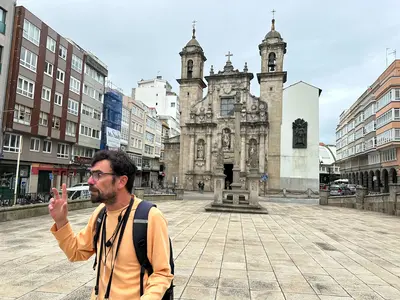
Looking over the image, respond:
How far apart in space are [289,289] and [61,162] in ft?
99.4

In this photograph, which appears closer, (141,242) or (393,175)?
(141,242)

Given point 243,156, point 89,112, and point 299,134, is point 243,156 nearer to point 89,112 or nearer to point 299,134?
point 299,134

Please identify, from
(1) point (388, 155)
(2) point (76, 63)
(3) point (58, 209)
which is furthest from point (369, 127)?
(3) point (58, 209)

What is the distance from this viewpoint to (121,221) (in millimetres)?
2016

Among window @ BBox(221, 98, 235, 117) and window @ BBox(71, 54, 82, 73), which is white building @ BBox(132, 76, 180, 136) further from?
window @ BBox(71, 54, 82, 73)

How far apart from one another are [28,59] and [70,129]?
8540 mm

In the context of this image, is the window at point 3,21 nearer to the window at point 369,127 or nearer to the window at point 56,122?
the window at point 56,122

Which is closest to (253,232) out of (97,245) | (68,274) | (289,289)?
(289,289)

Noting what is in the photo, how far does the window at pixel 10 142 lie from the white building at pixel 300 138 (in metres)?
28.8

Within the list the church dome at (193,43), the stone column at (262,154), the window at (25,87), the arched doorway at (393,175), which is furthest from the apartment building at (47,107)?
the arched doorway at (393,175)

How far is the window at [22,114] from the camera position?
2456 centimetres

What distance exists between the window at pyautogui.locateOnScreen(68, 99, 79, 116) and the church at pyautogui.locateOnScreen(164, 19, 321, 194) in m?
14.4

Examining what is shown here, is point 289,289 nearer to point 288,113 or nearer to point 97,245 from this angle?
point 97,245

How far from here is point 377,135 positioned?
134 ft
